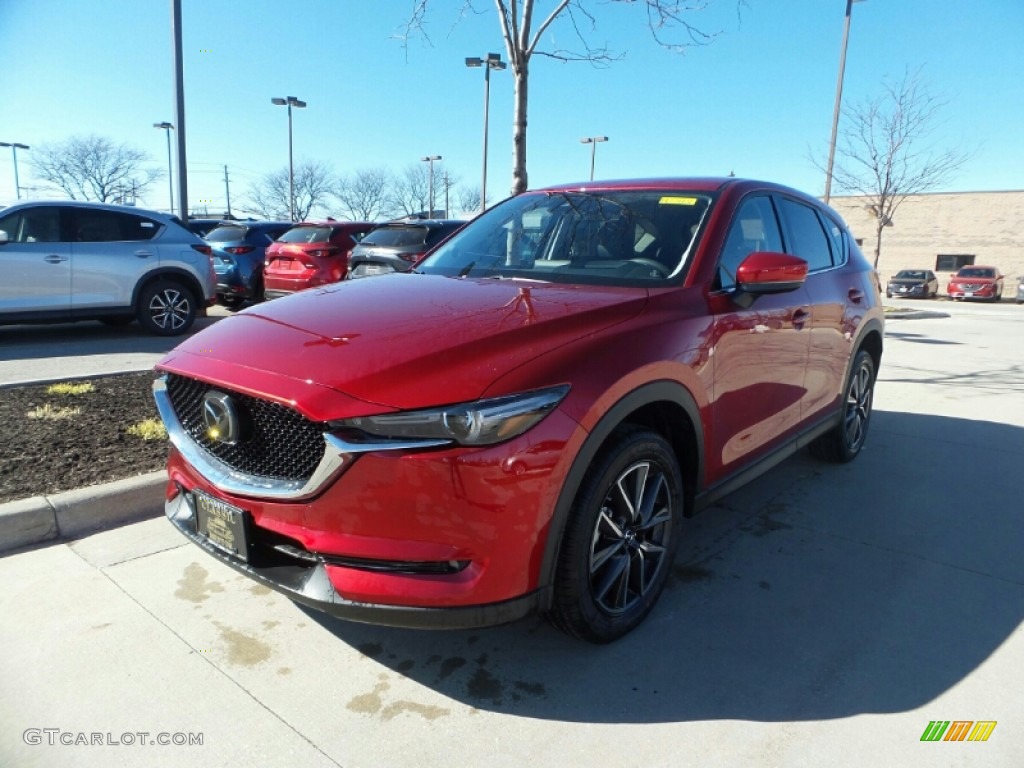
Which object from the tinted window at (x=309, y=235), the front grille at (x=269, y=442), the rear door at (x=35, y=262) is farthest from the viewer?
the tinted window at (x=309, y=235)

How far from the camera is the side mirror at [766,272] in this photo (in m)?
3.01

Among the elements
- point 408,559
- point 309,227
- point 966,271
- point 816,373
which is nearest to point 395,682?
point 408,559

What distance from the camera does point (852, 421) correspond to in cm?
493

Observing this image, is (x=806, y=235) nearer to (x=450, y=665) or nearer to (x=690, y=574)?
(x=690, y=574)

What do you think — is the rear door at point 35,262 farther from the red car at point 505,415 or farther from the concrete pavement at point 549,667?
the red car at point 505,415

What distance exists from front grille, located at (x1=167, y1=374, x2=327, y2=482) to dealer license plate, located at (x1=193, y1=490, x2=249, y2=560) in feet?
0.45

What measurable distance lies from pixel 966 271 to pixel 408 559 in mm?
38543

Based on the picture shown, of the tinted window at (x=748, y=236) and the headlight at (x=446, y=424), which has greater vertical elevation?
the tinted window at (x=748, y=236)

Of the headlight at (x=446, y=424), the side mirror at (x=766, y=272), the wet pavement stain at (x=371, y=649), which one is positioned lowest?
the wet pavement stain at (x=371, y=649)

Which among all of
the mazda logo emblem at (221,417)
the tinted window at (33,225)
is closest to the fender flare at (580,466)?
the mazda logo emblem at (221,417)

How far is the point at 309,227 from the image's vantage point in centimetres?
1091

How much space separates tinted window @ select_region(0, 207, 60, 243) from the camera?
7.76m

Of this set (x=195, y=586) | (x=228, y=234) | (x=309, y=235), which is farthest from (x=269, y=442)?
(x=228, y=234)

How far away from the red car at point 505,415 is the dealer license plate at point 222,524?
1cm
